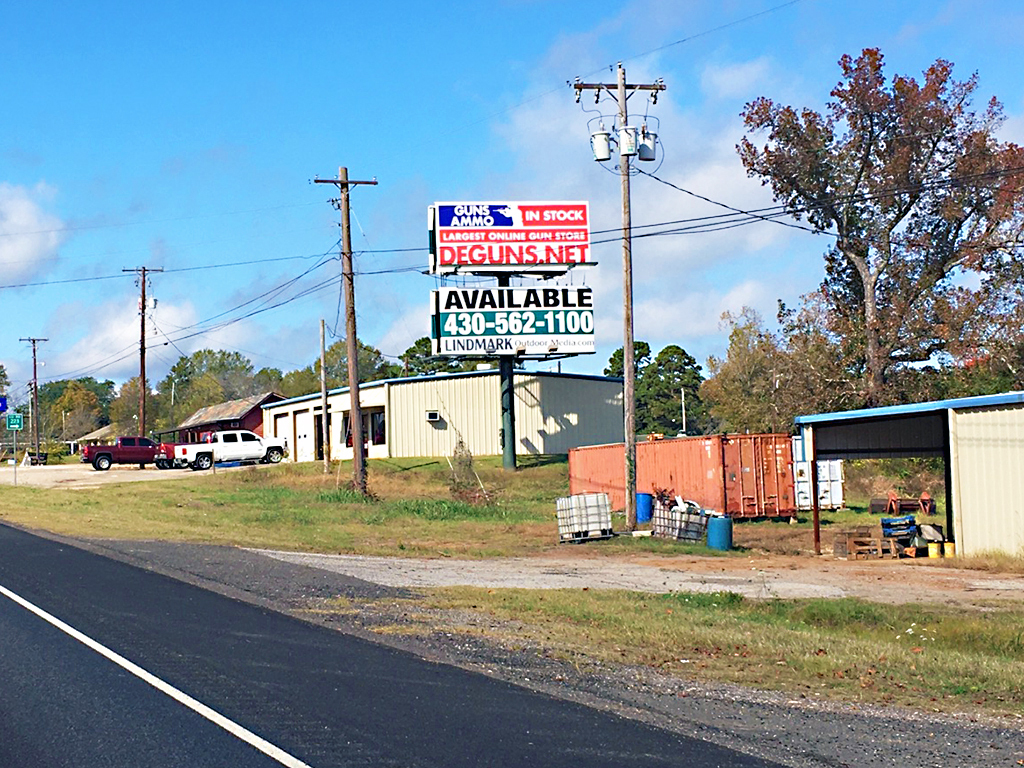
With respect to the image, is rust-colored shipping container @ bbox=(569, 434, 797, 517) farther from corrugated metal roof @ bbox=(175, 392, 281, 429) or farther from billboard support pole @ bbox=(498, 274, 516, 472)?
corrugated metal roof @ bbox=(175, 392, 281, 429)

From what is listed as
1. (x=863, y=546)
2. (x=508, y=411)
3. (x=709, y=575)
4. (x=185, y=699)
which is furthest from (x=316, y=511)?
(x=185, y=699)

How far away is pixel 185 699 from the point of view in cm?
909

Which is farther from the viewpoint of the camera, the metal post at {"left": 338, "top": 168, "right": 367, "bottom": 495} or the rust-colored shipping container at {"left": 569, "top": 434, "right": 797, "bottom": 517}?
the metal post at {"left": 338, "top": 168, "right": 367, "bottom": 495}

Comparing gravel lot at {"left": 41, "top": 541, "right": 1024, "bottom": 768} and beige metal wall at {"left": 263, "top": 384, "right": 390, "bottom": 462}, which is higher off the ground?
beige metal wall at {"left": 263, "top": 384, "right": 390, "bottom": 462}

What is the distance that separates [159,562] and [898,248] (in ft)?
135

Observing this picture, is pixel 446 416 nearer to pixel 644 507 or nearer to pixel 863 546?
pixel 644 507

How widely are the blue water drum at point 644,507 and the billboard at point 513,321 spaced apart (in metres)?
18.2

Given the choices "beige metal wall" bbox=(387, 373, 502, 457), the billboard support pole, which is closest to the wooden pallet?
the billboard support pole

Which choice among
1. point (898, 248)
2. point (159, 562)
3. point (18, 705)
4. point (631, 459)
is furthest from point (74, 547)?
point (898, 248)

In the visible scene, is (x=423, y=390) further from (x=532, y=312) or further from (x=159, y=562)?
(x=159, y=562)

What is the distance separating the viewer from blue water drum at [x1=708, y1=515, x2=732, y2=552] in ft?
83.5

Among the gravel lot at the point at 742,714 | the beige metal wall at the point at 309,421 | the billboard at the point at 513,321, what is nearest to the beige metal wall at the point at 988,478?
the gravel lot at the point at 742,714

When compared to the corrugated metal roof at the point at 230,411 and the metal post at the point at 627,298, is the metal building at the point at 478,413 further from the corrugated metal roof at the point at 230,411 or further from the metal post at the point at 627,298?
the metal post at the point at 627,298

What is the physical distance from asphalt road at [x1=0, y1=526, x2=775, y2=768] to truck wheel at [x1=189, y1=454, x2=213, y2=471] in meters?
47.4
